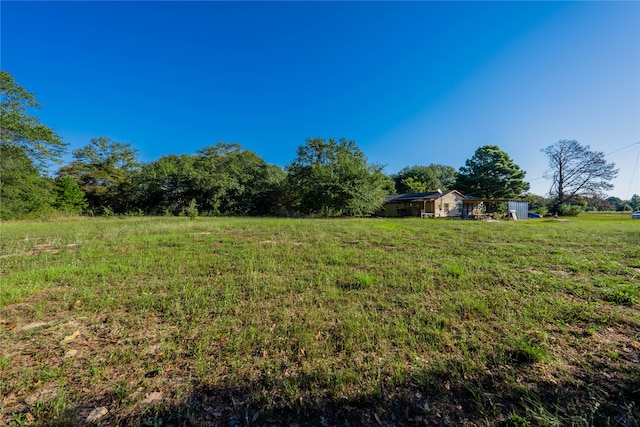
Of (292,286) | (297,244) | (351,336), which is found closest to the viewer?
(351,336)

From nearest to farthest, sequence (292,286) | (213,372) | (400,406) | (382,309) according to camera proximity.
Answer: (400,406) → (213,372) → (382,309) → (292,286)

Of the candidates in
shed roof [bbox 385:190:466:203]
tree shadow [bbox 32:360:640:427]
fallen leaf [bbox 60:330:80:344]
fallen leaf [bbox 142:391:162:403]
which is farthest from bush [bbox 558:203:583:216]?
fallen leaf [bbox 60:330:80:344]

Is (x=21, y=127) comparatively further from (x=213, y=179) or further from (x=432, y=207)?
(x=432, y=207)

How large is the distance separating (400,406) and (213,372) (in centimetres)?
155

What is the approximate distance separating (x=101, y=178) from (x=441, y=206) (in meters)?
43.7

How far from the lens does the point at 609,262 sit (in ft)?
16.7

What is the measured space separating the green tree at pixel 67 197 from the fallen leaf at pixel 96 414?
32.4 m

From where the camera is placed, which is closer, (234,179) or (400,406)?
(400,406)

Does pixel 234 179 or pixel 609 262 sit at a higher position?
pixel 234 179

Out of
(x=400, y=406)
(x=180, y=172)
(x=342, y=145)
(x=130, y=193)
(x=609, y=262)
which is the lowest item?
(x=400, y=406)

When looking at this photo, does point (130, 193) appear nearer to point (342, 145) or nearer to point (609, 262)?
point (342, 145)

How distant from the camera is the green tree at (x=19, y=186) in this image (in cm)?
1823

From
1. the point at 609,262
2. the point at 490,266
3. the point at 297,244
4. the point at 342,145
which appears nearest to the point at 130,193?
the point at 342,145

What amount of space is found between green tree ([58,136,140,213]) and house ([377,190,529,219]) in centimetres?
3438
